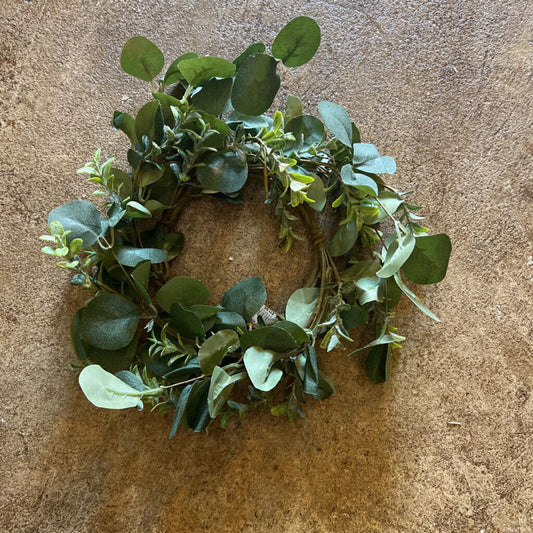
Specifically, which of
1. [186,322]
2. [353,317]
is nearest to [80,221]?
[186,322]

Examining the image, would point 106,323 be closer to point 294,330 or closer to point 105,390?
point 105,390

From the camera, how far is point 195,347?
808 mm

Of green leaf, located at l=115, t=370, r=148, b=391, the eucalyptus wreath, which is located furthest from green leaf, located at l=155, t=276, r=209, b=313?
green leaf, located at l=115, t=370, r=148, b=391

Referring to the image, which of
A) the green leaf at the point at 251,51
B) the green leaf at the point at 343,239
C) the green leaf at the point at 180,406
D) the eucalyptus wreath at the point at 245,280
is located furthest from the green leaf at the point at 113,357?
the green leaf at the point at 251,51

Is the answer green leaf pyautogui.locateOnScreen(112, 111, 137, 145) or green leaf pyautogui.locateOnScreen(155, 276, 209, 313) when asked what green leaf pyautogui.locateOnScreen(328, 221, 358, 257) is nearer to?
green leaf pyautogui.locateOnScreen(155, 276, 209, 313)

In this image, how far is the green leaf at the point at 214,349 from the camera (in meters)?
0.75

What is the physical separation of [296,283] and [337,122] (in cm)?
27

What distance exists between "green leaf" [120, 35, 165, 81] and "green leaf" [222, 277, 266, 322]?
35cm

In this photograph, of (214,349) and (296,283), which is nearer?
(214,349)

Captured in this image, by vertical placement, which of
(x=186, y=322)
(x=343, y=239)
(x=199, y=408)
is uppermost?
(x=343, y=239)

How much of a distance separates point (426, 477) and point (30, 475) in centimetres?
64

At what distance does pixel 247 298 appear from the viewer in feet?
2.65

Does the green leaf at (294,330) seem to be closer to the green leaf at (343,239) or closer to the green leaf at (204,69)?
the green leaf at (343,239)

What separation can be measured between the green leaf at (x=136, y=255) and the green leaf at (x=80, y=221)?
0.14 ft
